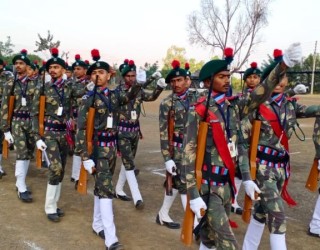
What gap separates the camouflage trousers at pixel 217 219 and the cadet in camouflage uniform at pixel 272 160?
2.20 ft

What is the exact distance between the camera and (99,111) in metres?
4.96

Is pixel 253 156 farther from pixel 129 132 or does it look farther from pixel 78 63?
pixel 78 63

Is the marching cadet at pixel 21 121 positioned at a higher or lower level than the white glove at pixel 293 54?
lower

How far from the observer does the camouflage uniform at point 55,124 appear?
5727mm

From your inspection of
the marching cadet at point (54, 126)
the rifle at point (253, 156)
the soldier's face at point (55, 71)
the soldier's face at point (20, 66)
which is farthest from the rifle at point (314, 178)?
the soldier's face at point (20, 66)

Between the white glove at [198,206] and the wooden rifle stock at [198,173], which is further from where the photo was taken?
the wooden rifle stock at [198,173]

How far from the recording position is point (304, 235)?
17.5ft

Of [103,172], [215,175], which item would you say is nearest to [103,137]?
[103,172]

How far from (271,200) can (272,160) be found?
0.45 metres

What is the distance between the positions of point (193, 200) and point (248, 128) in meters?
1.38

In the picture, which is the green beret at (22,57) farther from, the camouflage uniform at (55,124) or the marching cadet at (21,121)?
the camouflage uniform at (55,124)

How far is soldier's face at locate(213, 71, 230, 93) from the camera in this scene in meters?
3.52

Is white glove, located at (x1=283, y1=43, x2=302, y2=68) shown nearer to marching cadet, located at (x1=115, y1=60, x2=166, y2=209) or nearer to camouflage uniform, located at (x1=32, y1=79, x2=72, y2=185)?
marching cadet, located at (x1=115, y1=60, x2=166, y2=209)

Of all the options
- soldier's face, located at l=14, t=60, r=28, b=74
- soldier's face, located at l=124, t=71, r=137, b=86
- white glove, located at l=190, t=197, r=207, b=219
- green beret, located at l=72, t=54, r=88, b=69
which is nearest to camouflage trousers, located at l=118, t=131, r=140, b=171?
soldier's face, located at l=124, t=71, r=137, b=86
